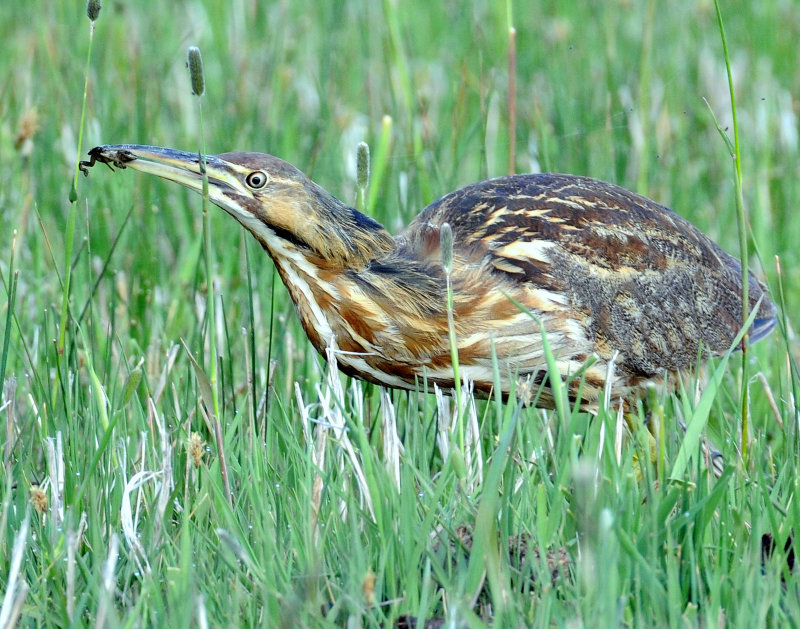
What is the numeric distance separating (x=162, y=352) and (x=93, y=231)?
30.2 inches

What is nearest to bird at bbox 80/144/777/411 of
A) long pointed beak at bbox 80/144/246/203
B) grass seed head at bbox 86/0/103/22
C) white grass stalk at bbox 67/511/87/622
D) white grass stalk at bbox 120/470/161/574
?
long pointed beak at bbox 80/144/246/203

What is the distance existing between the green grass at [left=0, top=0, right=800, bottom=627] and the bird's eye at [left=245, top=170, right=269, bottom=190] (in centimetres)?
31

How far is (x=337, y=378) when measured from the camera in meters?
2.69

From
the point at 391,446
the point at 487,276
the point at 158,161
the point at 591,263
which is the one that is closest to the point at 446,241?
the point at 391,446

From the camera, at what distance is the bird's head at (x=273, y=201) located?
270cm

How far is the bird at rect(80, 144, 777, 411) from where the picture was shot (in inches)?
114

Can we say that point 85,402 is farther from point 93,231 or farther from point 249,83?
point 249,83

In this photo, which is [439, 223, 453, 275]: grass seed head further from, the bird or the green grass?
the bird

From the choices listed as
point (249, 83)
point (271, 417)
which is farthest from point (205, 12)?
point (271, 417)

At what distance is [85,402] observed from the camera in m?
2.98

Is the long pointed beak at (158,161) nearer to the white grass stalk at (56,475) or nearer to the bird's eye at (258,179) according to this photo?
the bird's eye at (258,179)

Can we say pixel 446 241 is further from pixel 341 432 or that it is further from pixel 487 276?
pixel 487 276

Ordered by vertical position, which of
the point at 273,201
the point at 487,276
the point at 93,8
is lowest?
the point at 487,276

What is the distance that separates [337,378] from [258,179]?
0.50 m
